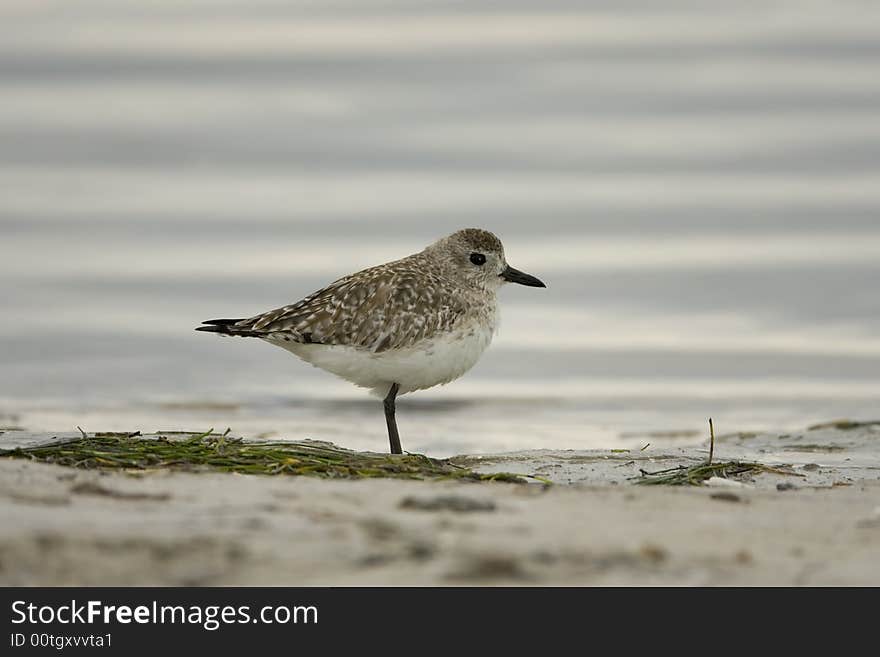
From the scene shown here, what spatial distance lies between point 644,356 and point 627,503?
8382 mm

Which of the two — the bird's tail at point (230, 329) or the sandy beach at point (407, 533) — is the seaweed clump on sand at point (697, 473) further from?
the bird's tail at point (230, 329)

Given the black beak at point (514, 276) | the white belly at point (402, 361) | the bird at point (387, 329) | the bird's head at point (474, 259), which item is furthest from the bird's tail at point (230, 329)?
the black beak at point (514, 276)

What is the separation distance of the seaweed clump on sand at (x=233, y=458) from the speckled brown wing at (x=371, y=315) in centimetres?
130

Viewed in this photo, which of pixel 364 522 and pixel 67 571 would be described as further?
pixel 364 522

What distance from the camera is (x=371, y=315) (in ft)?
29.1

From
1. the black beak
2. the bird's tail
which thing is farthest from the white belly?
the black beak

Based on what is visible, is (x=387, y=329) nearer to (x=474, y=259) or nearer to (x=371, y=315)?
(x=371, y=315)

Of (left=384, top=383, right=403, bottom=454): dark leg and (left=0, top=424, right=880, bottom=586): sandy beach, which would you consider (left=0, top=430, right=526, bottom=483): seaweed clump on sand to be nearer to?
(left=0, top=424, right=880, bottom=586): sandy beach

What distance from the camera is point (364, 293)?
29.7 ft

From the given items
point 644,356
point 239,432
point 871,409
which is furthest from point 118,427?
point 871,409

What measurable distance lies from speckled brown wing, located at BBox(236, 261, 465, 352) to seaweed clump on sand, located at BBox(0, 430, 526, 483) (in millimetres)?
1299

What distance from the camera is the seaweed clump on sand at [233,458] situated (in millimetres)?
6773
